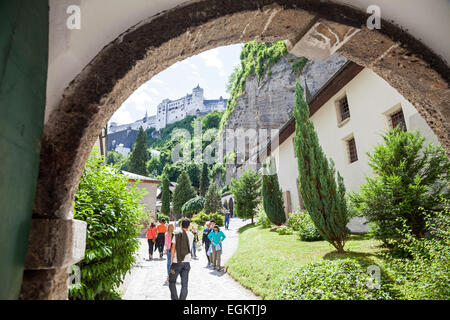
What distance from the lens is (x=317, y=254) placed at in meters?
7.80

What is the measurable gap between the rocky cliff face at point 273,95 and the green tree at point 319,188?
22012mm

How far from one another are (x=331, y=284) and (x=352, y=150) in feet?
30.0

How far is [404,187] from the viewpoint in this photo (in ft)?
20.5

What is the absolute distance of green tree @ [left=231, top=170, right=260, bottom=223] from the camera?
21469mm

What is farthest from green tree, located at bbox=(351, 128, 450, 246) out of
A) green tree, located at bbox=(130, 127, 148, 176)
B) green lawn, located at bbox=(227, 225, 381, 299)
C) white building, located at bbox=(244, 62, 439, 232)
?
green tree, located at bbox=(130, 127, 148, 176)

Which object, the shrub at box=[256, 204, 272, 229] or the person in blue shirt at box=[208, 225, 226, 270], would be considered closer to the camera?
the person in blue shirt at box=[208, 225, 226, 270]

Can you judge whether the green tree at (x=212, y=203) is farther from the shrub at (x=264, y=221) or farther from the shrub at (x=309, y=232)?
the shrub at (x=309, y=232)

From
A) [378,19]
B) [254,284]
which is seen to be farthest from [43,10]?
[254,284]

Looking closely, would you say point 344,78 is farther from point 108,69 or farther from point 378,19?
point 108,69

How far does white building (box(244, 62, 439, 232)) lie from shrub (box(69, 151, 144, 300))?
728 centimetres

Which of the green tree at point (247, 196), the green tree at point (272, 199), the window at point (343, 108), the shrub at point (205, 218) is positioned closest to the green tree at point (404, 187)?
the window at point (343, 108)

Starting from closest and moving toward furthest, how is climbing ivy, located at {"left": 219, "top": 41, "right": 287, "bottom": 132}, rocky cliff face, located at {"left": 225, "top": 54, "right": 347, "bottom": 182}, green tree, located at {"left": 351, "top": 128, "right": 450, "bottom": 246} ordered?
green tree, located at {"left": 351, "top": 128, "right": 450, "bottom": 246}, rocky cliff face, located at {"left": 225, "top": 54, "right": 347, "bottom": 182}, climbing ivy, located at {"left": 219, "top": 41, "right": 287, "bottom": 132}

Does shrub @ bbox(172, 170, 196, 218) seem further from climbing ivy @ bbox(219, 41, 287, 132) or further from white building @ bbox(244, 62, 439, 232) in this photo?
white building @ bbox(244, 62, 439, 232)

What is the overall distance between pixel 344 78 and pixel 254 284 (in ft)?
29.5
